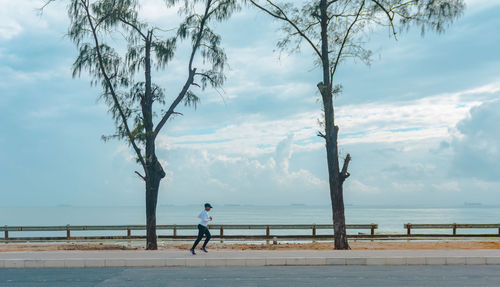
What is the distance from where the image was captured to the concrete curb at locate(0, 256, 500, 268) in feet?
51.1

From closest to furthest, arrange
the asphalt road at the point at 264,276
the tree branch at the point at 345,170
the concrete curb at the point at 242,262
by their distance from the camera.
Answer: the asphalt road at the point at 264,276
the concrete curb at the point at 242,262
the tree branch at the point at 345,170

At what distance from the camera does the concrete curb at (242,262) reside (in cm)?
1557

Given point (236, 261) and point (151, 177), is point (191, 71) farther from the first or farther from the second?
point (236, 261)

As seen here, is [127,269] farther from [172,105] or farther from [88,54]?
[88,54]

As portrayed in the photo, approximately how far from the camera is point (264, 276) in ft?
43.5

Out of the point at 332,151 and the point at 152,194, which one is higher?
the point at 332,151

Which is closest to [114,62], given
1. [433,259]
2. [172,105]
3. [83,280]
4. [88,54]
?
[88,54]

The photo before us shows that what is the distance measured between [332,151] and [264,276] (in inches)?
397

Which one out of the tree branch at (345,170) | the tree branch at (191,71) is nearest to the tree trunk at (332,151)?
the tree branch at (345,170)

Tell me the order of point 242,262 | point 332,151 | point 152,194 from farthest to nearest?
point 152,194, point 332,151, point 242,262

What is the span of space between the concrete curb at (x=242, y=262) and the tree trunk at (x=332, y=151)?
21.5ft

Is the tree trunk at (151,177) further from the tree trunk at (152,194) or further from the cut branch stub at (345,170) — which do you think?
the cut branch stub at (345,170)

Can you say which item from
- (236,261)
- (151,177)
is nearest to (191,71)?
(151,177)

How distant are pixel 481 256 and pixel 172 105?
46.5 feet
